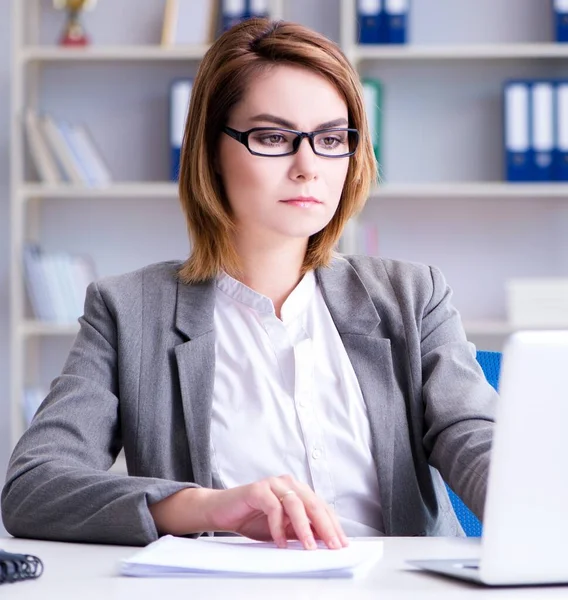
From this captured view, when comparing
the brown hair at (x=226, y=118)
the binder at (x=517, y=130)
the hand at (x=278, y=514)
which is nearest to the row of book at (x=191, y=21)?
the binder at (x=517, y=130)

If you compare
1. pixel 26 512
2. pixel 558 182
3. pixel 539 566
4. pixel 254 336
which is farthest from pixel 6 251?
pixel 539 566

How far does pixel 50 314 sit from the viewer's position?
359cm

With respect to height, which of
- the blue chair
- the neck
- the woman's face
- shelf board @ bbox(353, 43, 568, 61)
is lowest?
the blue chair

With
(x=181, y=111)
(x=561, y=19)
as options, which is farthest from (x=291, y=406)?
(x=561, y=19)

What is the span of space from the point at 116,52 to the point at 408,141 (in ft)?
3.65

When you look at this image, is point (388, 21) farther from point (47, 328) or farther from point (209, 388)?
point (209, 388)

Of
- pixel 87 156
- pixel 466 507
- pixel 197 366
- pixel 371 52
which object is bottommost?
pixel 466 507

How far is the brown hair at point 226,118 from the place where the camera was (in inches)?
61.6

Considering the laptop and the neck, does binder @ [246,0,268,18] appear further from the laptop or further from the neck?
the laptop

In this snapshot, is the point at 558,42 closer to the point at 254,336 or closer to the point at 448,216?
the point at 448,216

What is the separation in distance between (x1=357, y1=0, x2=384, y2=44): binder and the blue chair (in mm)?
2102

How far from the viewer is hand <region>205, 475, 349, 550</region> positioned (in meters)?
1.03

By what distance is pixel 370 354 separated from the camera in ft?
5.08

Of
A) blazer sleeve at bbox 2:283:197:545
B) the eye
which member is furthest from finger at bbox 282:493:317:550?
the eye
